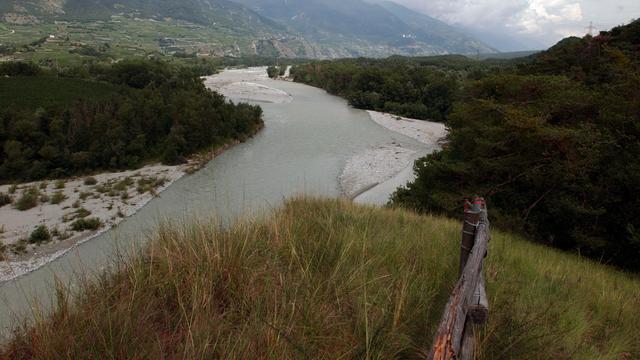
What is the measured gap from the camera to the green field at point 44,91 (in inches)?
1386

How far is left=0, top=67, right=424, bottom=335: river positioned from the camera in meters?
14.5

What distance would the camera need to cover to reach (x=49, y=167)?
88.8 ft

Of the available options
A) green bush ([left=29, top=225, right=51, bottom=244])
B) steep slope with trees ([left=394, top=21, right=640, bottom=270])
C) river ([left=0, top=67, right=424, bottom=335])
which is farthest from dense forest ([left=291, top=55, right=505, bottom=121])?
green bush ([left=29, top=225, right=51, bottom=244])

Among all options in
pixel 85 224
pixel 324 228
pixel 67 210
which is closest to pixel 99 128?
pixel 67 210

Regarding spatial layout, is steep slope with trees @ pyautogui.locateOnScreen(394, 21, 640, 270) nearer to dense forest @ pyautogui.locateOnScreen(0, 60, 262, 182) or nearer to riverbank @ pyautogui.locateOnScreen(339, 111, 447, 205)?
riverbank @ pyautogui.locateOnScreen(339, 111, 447, 205)

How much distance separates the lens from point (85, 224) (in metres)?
18.2

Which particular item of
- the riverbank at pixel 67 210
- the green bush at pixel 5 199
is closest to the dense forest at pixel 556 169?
the riverbank at pixel 67 210

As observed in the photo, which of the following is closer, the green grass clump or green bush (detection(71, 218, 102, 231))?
green bush (detection(71, 218, 102, 231))

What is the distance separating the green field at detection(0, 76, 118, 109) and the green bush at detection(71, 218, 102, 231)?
68.8ft

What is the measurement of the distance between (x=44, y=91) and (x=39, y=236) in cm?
3161

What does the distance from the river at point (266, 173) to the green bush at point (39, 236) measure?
208 centimetres

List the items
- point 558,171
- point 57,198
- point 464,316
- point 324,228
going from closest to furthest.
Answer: point 464,316 < point 324,228 < point 558,171 < point 57,198

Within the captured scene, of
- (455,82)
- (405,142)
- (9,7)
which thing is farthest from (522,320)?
Answer: (9,7)

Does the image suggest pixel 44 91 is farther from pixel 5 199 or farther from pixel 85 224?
pixel 85 224
